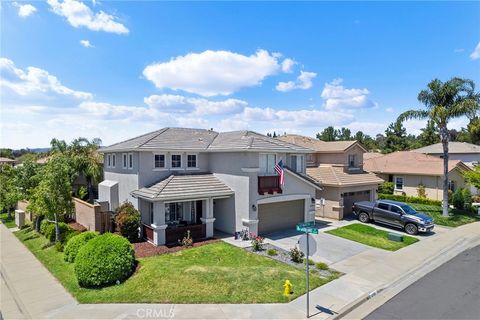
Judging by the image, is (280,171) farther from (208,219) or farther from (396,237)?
(396,237)

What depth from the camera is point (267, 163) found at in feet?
62.6

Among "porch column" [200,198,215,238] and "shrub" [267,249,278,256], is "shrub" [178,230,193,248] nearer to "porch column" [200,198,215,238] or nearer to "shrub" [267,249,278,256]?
"porch column" [200,198,215,238]

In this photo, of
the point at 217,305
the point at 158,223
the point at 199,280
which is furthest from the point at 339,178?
the point at 217,305

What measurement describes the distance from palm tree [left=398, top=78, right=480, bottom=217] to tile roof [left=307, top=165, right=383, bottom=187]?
5.93 metres

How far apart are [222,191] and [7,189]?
68.6 feet

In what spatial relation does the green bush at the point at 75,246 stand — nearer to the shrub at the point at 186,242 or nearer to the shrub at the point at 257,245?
the shrub at the point at 186,242

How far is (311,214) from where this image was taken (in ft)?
69.4

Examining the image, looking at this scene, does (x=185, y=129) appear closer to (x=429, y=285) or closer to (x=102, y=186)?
(x=102, y=186)

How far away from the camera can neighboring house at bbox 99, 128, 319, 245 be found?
17.5 metres

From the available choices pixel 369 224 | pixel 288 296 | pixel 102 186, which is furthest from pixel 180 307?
pixel 369 224

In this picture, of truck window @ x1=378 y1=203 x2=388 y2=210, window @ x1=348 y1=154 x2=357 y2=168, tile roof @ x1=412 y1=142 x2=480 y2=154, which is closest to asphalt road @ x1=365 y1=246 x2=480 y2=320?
truck window @ x1=378 y1=203 x2=388 y2=210

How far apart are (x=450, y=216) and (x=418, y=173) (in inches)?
251

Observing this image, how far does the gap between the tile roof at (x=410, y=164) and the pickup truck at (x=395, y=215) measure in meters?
11.2

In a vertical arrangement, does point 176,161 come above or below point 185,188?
above
